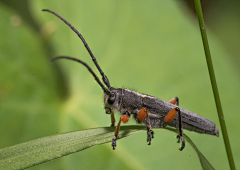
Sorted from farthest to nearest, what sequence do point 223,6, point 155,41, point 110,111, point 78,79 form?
point 155,41 → point 223,6 → point 78,79 → point 110,111

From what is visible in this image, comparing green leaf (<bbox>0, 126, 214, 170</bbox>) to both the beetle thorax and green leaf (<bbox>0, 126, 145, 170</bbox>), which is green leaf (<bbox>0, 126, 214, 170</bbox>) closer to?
green leaf (<bbox>0, 126, 145, 170</bbox>)

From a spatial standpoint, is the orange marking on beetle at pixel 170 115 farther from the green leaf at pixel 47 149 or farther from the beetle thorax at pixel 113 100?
the green leaf at pixel 47 149

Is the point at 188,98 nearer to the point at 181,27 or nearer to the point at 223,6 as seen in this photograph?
the point at 181,27

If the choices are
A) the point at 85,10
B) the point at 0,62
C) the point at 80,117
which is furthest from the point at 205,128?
the point at 0,62

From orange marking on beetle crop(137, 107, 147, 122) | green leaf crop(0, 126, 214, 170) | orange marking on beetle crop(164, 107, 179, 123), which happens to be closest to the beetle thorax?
orange marking on beetle crop(137, 107, 147, 122)

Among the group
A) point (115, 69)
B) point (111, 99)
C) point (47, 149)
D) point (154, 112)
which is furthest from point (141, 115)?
point (47, 149)

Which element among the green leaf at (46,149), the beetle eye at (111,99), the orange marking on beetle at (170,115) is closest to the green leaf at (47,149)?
the green leaf at (46,149)
